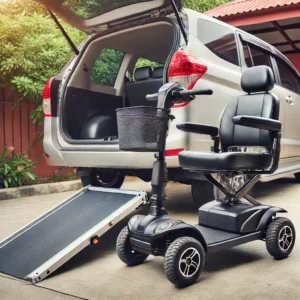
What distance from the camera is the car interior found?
166 inches

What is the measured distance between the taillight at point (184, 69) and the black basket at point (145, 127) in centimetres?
91

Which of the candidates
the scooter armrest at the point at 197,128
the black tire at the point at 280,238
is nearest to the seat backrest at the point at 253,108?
the scooter armrest at the point at 197,128

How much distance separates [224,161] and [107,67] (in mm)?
2429

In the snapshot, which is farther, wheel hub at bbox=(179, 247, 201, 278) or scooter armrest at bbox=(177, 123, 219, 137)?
scooter armrest at bbox=(177, 123, 219, 137)

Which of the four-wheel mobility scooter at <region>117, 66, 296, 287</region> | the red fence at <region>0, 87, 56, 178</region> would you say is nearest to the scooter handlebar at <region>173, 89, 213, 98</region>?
the four-wheel mobility scooter at <region>117, 66, 296, 287</region>

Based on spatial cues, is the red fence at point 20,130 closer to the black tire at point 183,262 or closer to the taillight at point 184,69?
the taillight at point 184,69

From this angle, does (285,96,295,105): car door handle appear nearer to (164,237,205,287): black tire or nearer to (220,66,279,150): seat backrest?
(220,66,279,150): seat backrest

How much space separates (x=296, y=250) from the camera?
10.00 feet

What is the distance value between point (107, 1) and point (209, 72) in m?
1.01

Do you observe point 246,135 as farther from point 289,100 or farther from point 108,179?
point 289,100

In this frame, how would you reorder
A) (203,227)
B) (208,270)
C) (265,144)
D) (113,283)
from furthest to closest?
(265,144)
(203,227)
(208,270)
(113,283)

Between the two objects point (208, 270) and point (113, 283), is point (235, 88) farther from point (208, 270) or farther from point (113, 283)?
point (113, 283)

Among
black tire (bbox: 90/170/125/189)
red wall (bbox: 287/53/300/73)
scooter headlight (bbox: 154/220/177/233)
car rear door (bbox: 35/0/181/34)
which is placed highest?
red wall (bbox: 287/53/300/73)

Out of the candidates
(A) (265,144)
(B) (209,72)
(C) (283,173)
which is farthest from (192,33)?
(C) (283,173)
